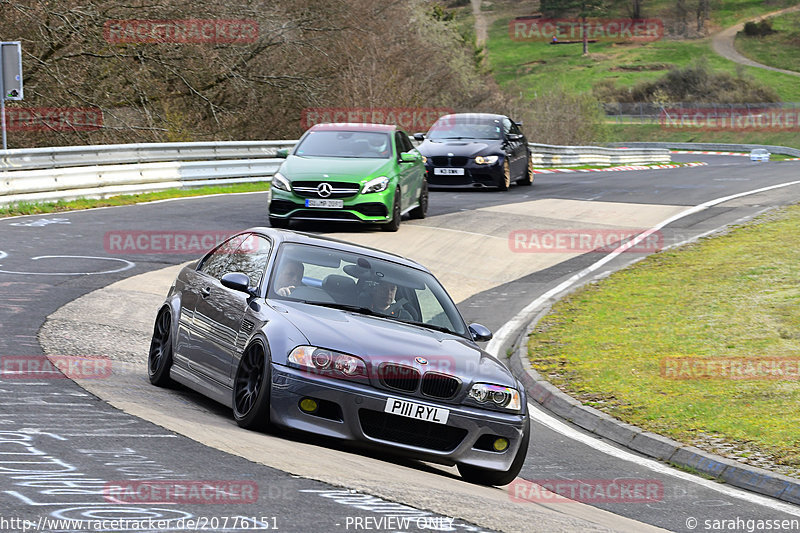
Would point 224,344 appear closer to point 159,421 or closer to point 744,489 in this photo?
point 159,421

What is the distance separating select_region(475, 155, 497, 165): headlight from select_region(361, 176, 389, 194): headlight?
27.6 feet

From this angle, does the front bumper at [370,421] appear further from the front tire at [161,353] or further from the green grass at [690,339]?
the green grass at [690,339]

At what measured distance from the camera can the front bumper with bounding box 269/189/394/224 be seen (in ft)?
60.2

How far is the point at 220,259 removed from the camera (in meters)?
9.10

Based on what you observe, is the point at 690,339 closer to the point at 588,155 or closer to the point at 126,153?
the point at 126,153

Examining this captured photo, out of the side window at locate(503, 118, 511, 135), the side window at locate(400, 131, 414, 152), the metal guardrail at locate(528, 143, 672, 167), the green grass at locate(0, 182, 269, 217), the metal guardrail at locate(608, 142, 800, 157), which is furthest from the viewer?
the metal guardrail at locate(608, 142, 800, 157)

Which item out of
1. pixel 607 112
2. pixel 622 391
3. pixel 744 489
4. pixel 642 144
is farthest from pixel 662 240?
pixel 607 112

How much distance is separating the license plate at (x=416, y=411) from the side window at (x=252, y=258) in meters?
1.72
